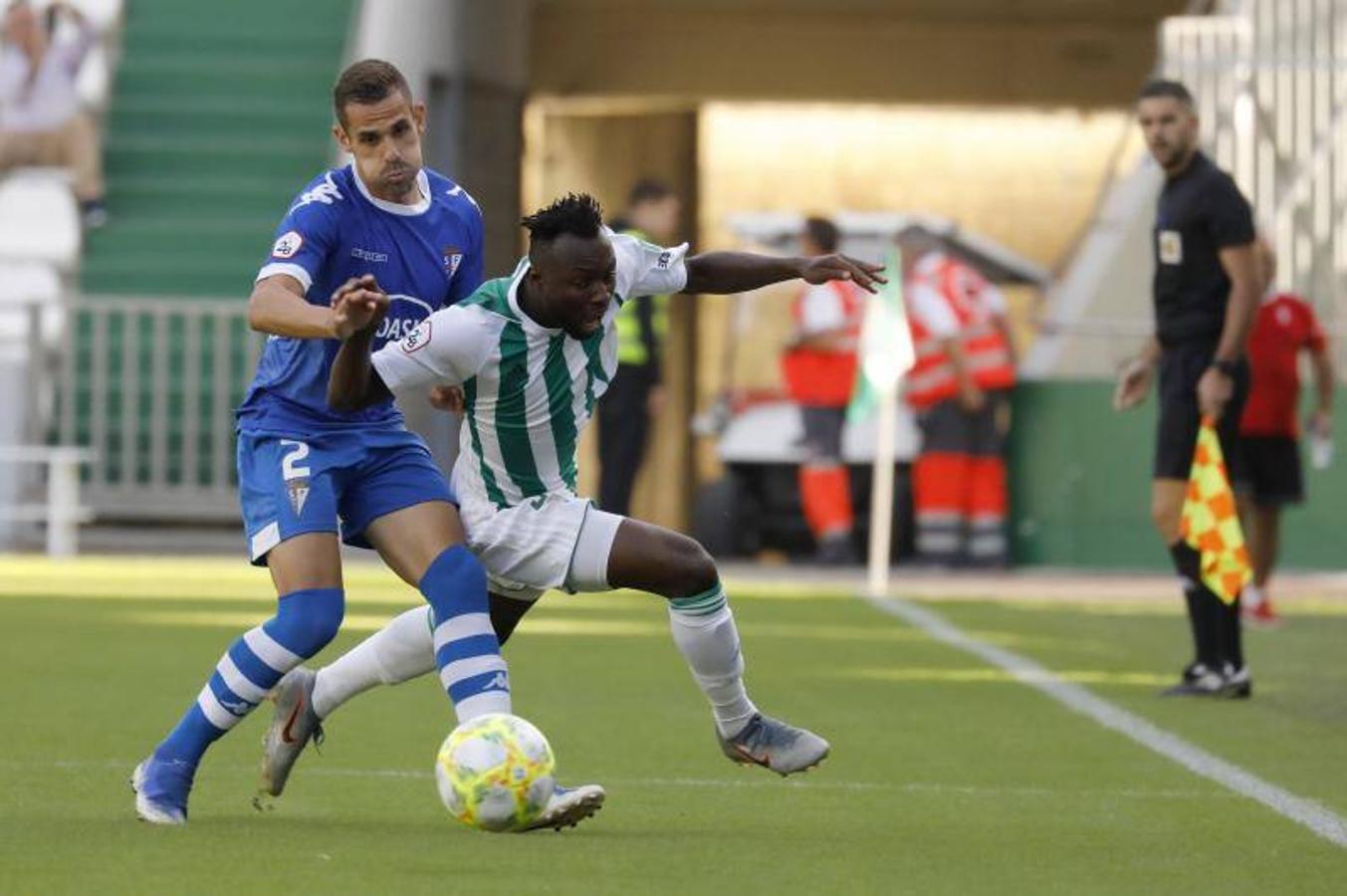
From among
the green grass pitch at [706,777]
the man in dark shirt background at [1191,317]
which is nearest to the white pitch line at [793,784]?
the green grass pitch at [706,777]

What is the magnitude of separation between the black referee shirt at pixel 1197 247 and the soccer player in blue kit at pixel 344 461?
14.5 feet

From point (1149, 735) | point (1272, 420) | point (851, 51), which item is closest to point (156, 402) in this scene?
point (1272, 420)

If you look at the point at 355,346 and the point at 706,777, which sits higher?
the point at 355,346

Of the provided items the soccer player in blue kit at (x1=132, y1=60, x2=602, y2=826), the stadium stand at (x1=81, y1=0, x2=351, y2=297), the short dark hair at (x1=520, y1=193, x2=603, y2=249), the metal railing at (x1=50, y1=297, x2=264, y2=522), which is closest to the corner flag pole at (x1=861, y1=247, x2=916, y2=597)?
the metal railing at (x1=50, y1=297, x2=264, y2=522)

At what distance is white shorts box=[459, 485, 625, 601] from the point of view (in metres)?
7.88

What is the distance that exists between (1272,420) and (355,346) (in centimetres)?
1074

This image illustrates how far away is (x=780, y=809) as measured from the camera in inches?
324

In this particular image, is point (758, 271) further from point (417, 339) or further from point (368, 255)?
point (417, 339)

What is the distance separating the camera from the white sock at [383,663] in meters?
8.16

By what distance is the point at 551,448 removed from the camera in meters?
7.99

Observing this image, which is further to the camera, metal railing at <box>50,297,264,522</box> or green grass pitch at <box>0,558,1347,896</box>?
metal railing at <box>50,297,264,522</box>

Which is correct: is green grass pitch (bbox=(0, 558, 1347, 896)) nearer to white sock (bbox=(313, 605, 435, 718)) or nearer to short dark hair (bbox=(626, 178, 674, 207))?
white sock (bbox=(313, 605, 435, 718))

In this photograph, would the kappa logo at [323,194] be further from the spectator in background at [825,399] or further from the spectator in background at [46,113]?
the spectator in background at [46,113]

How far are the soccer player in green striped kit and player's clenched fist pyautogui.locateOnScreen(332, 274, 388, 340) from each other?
276 millimetres
